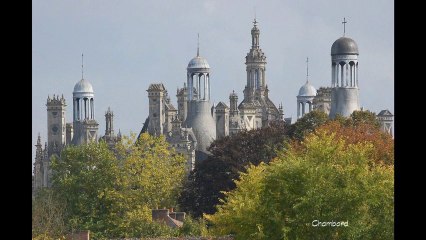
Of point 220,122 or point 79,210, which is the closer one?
point 79,210

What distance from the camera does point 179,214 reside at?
7988 cm

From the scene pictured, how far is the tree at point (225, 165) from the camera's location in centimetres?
8700

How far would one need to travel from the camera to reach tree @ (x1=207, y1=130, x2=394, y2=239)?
41.1 metres

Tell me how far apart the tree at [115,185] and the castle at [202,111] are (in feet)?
41.4

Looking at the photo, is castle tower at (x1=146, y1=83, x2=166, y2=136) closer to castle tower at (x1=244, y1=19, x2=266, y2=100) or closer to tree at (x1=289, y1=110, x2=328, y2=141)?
castle tower at (x1=244, y1=19, x2=266, y2=100)

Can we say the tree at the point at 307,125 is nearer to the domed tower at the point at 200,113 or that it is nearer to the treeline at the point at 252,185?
the treeline at the point at 252,185

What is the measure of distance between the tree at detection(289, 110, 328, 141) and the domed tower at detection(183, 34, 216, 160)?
18.4 meters

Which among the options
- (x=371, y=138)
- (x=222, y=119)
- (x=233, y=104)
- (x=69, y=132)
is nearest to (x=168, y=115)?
(x=222, y=119)

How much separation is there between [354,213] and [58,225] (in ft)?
93.0

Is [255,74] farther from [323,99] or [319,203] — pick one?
[319,203]

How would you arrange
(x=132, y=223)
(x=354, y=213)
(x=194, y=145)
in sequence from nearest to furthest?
1. (x=354, y=213)
2. (x=132, y=223)
3. (x=194, y=145)
